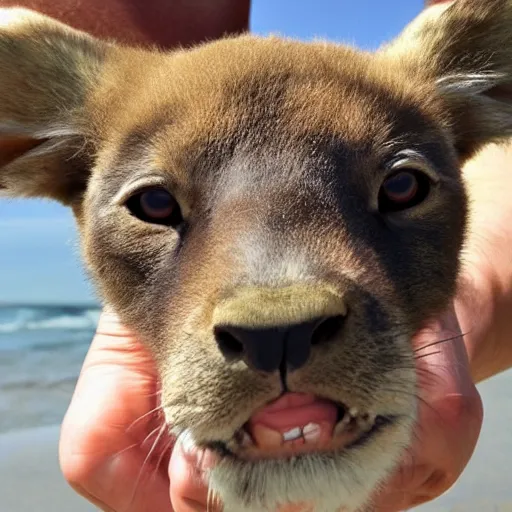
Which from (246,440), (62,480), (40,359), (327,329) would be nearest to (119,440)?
(246,440)

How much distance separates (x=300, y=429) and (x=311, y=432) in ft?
0.12

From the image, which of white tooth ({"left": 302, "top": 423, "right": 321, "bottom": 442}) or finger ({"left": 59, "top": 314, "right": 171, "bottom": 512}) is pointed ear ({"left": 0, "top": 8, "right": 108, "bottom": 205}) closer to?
finger ({"left": 59, "top": 314, "right": 171, "bottom": 512})

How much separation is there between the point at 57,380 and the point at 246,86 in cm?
793

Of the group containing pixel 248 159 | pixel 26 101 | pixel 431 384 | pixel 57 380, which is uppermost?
pixel 248 159

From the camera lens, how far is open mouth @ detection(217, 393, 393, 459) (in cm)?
239

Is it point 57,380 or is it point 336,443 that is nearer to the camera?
point 336,443

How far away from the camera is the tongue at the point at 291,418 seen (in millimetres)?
2379

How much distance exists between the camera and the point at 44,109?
355cm

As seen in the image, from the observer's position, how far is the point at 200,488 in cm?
302

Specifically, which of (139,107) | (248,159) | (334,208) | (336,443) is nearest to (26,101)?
(139,107)

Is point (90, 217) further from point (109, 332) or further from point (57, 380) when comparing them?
point (57, 380)

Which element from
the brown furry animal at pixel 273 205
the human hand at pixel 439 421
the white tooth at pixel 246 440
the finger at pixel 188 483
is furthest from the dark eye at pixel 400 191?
the finger at pixel 188 483

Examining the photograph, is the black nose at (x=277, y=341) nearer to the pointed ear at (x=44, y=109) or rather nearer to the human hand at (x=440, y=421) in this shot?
the human hand at (x=440, y=421)

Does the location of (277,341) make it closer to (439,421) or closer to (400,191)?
(400,191)
